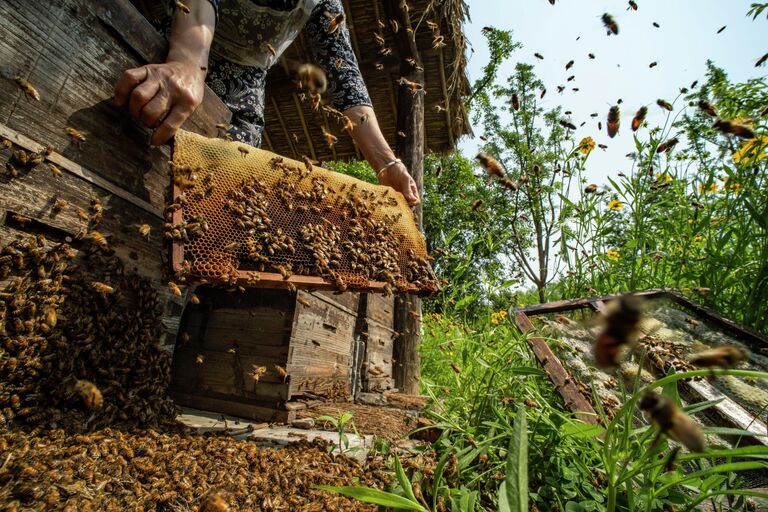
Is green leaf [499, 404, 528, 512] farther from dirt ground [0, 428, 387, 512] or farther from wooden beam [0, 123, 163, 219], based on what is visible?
wooden beam [0, 123, 163, 219]

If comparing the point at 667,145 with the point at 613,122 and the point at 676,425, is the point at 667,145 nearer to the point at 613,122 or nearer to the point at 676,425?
the point at 613,122

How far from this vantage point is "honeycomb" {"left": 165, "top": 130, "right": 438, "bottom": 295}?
1762 mm

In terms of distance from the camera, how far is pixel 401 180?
3.44m

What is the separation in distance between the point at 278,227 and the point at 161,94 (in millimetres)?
820

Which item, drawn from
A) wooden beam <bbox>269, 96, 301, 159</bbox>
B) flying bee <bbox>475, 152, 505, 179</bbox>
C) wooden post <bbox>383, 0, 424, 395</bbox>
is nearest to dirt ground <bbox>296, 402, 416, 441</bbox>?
wooden post <bbox>383, 0, 424, 395</bbox>

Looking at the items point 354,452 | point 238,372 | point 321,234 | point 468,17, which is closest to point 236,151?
point 321,234

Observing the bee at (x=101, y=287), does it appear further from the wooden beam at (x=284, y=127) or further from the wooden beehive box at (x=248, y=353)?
the wooden beam at (x=284, y=127)

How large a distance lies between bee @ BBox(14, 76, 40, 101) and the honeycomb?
518 millimetres

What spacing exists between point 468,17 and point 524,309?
490 centimetres

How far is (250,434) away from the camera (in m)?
2.08

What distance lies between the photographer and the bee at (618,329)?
0.92 metres

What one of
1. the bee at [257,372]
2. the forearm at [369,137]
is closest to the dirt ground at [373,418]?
the bee at [257,372]

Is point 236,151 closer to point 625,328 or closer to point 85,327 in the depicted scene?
point 85,327

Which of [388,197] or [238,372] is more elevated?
[388,197]
